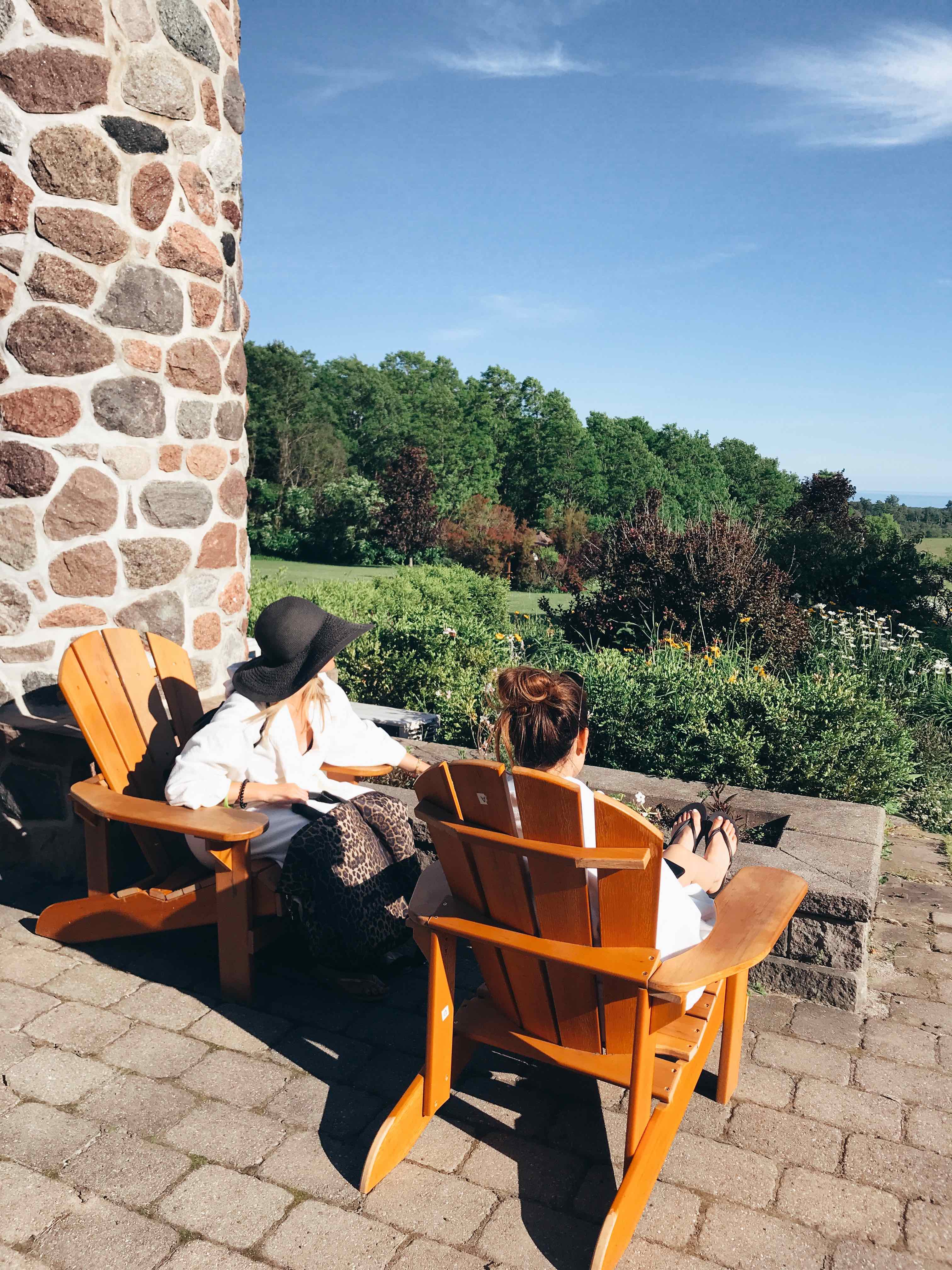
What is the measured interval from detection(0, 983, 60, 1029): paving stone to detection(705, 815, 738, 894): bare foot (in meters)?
2.06

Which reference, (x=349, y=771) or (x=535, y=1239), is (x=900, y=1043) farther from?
(x=349, y=771)

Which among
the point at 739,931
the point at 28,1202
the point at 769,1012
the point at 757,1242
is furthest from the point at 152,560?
the point at 757,1242

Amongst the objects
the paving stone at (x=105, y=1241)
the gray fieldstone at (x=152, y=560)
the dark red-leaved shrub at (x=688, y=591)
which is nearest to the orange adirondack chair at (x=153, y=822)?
the gray fieldstone at (x=152, y=560)

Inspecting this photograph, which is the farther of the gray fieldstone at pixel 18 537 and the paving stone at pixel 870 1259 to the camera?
the gray fieldstone at pixel 18 537

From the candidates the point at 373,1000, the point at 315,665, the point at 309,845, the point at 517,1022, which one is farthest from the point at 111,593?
the point at 517,1022

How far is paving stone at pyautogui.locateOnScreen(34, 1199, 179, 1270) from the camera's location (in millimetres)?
1892

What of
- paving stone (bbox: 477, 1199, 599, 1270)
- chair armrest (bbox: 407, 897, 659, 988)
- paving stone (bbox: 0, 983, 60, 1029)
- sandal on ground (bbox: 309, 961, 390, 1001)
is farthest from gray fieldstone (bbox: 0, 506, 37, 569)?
paving stone (bbox: 477, 1199, 599, 1270)

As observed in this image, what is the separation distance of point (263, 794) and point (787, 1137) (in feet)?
5.84

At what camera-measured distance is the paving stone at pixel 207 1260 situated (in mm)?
1880

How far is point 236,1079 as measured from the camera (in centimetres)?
253

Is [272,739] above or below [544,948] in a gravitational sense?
above

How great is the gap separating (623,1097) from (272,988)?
1.19 meters

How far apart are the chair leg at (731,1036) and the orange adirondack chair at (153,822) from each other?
54.0 inches

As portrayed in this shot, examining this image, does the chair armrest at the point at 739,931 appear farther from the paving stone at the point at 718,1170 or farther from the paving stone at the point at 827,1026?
the paving stone at the point at 827,1026
